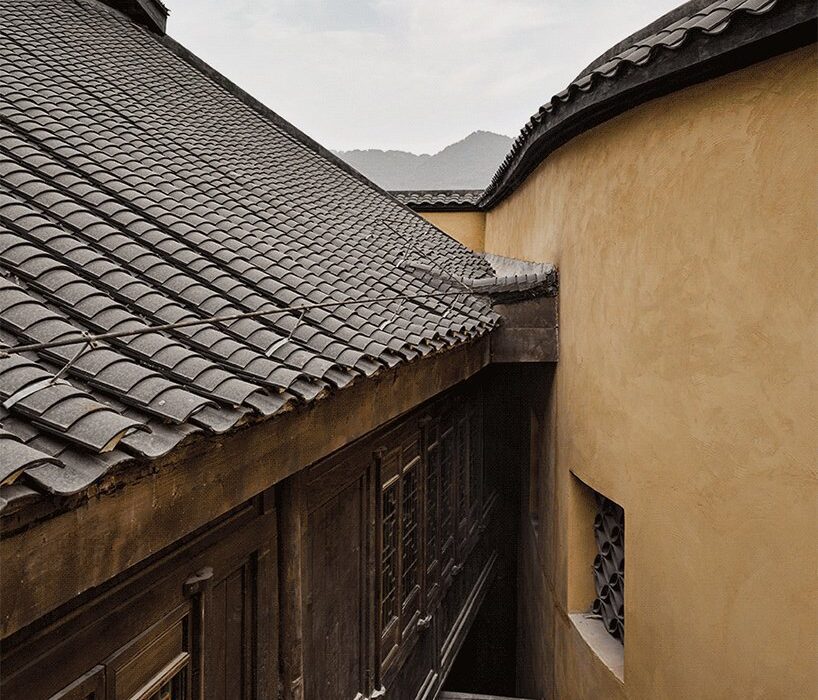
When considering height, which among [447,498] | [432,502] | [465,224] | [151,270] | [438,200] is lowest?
[447,498]

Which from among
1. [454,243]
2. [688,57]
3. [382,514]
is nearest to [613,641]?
[382,514]

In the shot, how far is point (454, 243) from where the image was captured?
431 inches

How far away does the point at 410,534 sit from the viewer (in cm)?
621

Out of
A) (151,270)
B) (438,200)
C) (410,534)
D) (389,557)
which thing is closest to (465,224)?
(438,200)

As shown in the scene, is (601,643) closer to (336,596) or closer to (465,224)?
(336,596)

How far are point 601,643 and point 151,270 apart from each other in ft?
14.6

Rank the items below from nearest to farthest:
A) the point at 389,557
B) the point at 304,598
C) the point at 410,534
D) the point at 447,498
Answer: the point at 304,598 < the point at 389,557 < the point at 410,534 < the point at 447,498

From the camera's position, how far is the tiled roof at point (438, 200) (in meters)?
14.6

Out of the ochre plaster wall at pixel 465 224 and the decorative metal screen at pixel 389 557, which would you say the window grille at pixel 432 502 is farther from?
the ochre plaster wall at pixel 465 224

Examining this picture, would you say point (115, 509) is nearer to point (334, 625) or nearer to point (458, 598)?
point (334, 625)

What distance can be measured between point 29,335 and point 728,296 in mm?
3315

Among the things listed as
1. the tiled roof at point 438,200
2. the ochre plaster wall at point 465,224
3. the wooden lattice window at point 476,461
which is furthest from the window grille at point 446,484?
the tiled roof at point 438,200

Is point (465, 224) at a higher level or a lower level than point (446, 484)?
higher

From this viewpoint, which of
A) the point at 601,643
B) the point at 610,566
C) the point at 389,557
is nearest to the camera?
the point at 601,643
